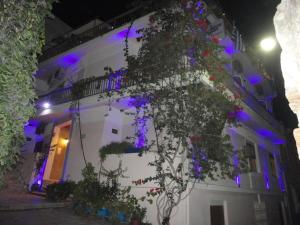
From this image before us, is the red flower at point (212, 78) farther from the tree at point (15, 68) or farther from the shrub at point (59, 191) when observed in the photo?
the shrub at point (59, 191)

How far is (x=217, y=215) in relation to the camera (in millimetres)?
11180

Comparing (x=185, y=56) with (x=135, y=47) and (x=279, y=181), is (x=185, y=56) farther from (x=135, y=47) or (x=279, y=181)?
(x=279, y=181)

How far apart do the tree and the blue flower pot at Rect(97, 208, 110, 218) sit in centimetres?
619

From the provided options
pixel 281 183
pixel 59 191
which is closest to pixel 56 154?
pixel 59 191

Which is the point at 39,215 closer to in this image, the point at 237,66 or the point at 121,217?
the point at 121,217

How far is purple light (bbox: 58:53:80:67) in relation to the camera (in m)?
19.2

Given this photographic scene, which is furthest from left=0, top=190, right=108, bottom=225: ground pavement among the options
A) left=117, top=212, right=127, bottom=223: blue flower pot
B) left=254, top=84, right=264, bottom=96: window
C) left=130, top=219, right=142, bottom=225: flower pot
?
left=254, top=84, right=264, bottom=96: window

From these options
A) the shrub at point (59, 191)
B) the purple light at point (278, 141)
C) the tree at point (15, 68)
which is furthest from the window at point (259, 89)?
the tree at point (15, 68)

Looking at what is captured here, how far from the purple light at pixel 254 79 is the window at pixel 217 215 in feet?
43.7

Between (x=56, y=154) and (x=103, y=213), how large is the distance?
8.18 m

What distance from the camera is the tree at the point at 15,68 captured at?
394 cm

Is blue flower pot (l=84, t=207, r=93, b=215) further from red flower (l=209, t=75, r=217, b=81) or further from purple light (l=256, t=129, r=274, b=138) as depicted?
purple light (l=256, t=129, r=274, b=138)

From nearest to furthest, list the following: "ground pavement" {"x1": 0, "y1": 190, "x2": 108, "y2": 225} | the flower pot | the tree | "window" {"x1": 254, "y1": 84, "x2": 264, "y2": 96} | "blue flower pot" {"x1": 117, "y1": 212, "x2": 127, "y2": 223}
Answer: the tree, "ground pavement" {"x1": 0, "y1": 190, "x2": 108, "y2": 225}, the flower pot, "blue flower pot" {"x1": 117, "y1": 212, "x2": 127, "y2": 223}, "window" {"x1": 254, "y1": 84, "x2": 264, "y2": 96}

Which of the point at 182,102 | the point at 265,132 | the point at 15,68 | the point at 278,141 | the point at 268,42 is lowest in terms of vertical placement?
the point at 15,68
